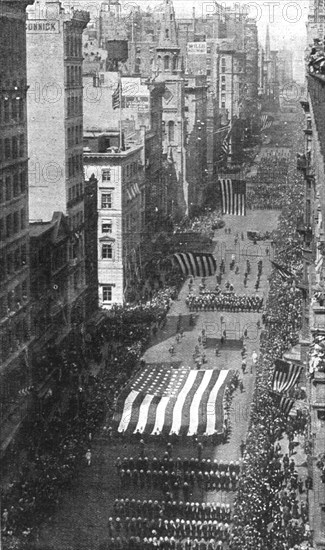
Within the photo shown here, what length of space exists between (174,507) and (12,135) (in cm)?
1769

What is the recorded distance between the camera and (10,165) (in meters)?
44.5

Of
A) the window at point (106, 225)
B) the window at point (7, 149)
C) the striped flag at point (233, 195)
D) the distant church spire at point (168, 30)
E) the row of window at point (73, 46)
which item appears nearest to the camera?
the window at point (7, 149)

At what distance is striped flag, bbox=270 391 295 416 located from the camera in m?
38.8

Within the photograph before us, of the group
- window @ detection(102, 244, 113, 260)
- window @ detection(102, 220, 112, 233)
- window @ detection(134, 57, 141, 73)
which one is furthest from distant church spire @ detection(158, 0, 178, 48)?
window @ detection(134, 57, 141, 73)

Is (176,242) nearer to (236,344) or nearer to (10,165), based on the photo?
Answer: (236,344)

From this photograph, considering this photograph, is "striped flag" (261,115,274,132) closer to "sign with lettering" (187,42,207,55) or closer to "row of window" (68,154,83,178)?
"sign with lettering" (187,42,207,55)

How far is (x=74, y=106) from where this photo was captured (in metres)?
59.5

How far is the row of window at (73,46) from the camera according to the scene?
57312 mm

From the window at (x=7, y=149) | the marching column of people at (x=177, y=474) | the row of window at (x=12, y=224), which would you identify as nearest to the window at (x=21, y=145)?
the window at (x=7, y=149)

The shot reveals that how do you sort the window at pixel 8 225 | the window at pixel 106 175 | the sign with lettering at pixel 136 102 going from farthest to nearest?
the sign with lettering at pixel 136 102, the window at pixel 106 175, the window at pixel 8 225

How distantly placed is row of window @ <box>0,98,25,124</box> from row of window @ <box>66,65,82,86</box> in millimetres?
11690

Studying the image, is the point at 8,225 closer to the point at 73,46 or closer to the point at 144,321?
the point at 73,46

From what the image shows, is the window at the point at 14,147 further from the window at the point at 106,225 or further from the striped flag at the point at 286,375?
the window at the point at 106,225

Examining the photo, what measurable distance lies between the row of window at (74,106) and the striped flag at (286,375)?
2320 centimetres
